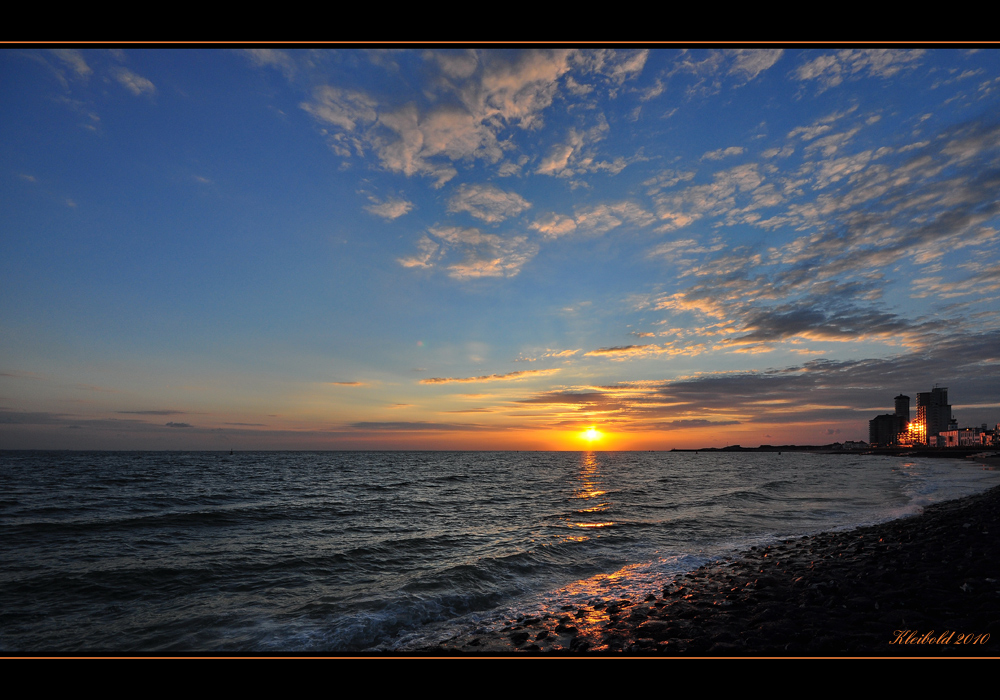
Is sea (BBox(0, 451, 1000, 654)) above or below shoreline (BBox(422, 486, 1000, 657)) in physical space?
below

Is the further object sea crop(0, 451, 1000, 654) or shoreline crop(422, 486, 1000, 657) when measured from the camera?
sea crop(0, 451, 1000, 654)

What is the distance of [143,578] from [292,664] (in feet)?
51.8

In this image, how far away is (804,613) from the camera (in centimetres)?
862

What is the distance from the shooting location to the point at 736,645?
7465mm

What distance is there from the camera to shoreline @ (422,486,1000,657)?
7.26 meters

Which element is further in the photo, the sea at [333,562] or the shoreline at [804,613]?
the sea at [333,562]

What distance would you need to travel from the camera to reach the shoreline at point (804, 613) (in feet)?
23.8

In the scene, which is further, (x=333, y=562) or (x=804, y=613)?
(x=333, y=562)

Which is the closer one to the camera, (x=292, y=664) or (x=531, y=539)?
(x=292, y=664)

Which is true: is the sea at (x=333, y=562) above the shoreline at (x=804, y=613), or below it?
below

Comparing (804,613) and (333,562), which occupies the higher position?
(804,613)
